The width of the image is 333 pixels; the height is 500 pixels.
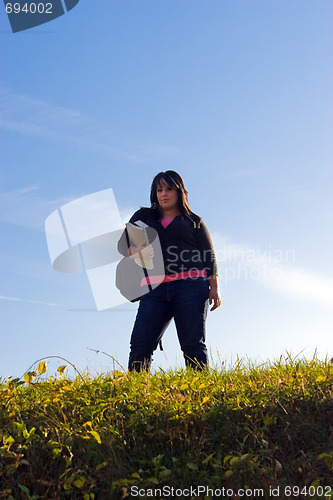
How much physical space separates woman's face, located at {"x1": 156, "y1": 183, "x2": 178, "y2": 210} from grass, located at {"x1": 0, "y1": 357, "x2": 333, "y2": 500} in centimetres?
277

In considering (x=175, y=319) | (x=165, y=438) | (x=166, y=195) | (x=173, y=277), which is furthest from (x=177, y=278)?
(x=165, y=438)

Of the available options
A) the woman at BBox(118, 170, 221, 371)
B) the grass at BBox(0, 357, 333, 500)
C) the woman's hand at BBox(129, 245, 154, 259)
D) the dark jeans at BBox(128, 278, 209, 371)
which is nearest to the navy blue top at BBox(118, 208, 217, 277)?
the woman at BBox(118, 170, 221, 371)

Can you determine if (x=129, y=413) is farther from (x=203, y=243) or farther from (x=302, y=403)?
(x=203, y=243)

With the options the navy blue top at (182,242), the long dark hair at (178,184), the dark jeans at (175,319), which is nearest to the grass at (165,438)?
the dark jeans at (175,319)

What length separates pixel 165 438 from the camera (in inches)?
173

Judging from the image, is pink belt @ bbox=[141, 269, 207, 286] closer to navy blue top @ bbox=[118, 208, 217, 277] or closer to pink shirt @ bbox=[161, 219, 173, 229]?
navy blue top @ bbox=[118, 208, 217, 277]

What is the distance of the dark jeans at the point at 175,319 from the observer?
652 cm

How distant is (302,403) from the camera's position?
4.77m

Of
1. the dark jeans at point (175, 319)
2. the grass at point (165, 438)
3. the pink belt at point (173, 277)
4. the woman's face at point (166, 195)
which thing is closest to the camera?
the grass at point (165, 438)

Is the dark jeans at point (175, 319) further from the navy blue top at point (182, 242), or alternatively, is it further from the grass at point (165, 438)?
the grass at point (165, 438)

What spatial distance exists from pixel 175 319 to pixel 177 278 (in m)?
0.54

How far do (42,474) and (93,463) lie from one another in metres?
0.42

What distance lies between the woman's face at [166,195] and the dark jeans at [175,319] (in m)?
1.15

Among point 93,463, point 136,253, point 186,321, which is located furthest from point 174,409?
point 136,253
